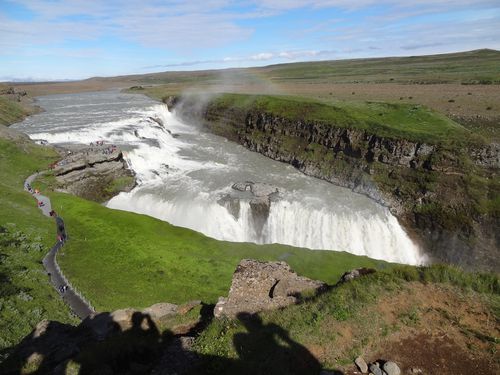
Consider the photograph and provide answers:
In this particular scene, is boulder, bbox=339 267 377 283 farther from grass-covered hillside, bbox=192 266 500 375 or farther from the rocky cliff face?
the rocky cliff face

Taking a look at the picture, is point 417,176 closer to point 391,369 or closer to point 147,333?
point 391,369

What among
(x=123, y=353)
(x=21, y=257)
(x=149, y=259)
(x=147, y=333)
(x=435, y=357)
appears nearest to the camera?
(x=435, y=357)

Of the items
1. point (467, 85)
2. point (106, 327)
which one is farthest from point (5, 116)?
point (467, 85)

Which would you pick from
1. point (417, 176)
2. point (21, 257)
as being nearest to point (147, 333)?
point (21, 257)

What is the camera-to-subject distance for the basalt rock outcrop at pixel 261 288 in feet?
48.3

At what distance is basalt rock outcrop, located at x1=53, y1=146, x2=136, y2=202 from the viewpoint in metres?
45.2

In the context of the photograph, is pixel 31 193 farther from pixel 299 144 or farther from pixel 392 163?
pixel 392 163

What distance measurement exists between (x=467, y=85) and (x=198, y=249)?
338 feet

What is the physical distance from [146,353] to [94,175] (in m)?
38.8

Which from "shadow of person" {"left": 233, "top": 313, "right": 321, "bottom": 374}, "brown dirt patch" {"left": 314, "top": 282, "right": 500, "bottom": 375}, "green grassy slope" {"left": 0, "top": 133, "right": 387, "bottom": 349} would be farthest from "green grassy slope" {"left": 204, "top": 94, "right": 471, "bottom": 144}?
"shadow of person" {"left": 233, "top": 313, "right": 321, "bottom": 374}

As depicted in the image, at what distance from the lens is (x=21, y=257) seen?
26.3m

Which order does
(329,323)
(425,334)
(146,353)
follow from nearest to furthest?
(425,334) < (329,323) < (146,353)

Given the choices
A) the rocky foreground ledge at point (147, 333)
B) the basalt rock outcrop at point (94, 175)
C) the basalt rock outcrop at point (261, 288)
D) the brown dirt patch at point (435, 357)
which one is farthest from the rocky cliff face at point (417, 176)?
the brown dirt patch at point (435, 357)

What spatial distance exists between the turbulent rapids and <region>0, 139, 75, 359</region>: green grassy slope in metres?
11.5
